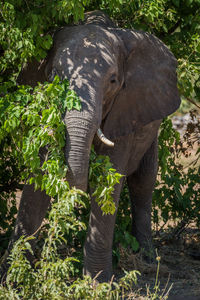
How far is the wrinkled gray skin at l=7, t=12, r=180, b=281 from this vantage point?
14.8ft

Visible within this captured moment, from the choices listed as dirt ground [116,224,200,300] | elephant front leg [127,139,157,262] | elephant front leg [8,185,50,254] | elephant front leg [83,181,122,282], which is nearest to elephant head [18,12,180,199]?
elephant front leg [83,181,122,282]

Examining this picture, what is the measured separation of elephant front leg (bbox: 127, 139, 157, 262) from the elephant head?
908 millimetres

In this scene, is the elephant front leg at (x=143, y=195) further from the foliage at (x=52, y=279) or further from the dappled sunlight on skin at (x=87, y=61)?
the foliage at (x=52, y=279)

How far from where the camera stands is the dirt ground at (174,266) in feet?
17.8

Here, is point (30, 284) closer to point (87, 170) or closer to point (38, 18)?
point (87, 170)

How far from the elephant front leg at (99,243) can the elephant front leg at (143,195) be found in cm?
108

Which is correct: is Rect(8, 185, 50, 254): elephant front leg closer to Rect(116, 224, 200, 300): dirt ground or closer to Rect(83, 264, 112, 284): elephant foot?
Rect(83, 264, 112, 284): elephant foot

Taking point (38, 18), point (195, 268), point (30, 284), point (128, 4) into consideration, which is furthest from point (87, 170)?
point (195, 268)

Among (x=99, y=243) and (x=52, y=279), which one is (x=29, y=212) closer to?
(x=99, y=243)

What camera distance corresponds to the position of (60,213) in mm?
3971

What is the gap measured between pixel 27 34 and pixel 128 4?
124 cm

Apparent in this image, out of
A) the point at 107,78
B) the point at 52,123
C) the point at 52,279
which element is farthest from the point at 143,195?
the point at 52,279

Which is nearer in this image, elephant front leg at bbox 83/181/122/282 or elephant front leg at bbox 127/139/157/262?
elephant front leg at bbox 83/181/122/282

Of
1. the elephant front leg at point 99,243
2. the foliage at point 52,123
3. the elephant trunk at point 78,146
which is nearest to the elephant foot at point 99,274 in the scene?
the elephant front leg at point 99,243
